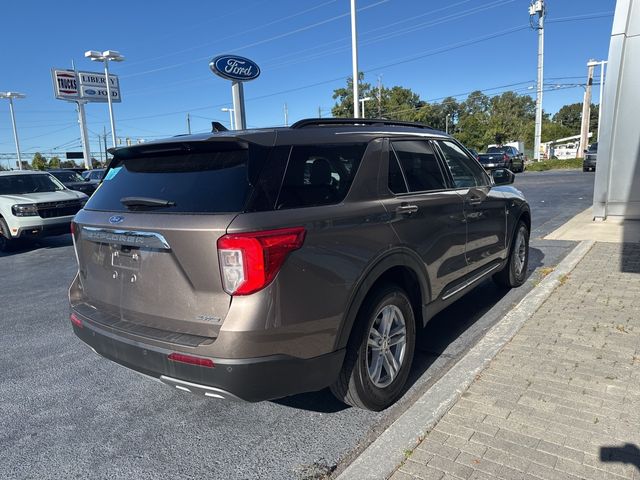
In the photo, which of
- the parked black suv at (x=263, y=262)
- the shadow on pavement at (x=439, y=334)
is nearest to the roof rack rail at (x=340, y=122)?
the parked black suv at (x=263, y=262)

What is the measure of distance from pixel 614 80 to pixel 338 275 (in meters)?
9.54

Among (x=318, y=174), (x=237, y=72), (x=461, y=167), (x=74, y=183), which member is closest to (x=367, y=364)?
(x=318, y=174)

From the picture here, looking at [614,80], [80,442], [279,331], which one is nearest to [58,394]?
[80,442]

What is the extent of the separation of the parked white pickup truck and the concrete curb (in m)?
9.25

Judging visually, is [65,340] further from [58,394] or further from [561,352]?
[561,352]

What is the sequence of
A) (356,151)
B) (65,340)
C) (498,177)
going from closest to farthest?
(356,151)
(65,340)
(498,177)

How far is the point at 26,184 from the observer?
36.1 feet

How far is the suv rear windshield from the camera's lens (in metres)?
2.52

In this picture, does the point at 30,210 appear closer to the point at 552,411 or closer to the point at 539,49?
the point at 552,411

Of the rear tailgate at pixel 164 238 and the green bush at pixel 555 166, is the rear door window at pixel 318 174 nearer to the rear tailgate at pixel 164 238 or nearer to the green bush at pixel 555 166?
the rear tailgate at pixel 164 238

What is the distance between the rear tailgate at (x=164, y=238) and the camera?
2436mm

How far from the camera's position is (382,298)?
3043mm

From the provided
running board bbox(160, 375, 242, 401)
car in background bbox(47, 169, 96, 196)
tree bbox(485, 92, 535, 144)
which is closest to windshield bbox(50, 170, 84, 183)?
car in background bbox(47, 169, 96, 196)

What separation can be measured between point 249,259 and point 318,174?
2.48ft
